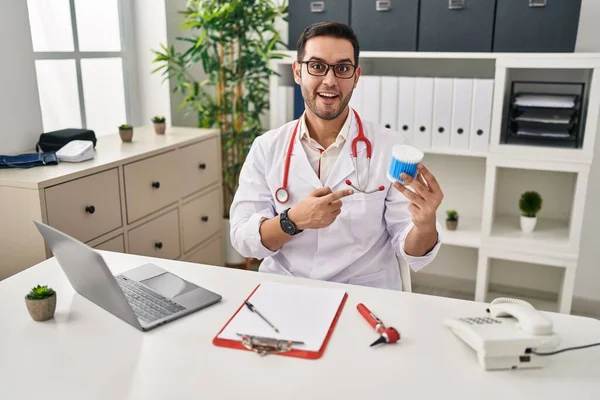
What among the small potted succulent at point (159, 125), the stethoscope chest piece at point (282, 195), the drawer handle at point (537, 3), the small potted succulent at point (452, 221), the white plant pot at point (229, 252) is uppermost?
the drawer handle at point (537, 3)

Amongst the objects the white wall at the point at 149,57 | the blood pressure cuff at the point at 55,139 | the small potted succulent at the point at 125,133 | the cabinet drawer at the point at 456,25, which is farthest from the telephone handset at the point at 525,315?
the white wall at the point at 149,57

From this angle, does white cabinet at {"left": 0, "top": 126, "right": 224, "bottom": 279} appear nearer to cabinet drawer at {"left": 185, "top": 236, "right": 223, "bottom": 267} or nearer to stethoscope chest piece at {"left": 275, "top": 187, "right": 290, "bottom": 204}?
cabinet drawer at {"left": 185, "top": 236, "right": 223, "bottom": 267}

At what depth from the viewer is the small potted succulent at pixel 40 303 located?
116 cm

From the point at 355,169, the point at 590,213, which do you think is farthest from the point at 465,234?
the point at 355,169

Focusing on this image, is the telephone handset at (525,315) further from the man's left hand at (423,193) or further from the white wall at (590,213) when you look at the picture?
the white wall at (590,213)

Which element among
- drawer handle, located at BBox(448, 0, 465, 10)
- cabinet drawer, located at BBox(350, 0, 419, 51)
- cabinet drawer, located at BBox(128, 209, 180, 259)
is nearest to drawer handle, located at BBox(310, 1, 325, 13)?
cabinet drawer, located at BBox(350, 0, 419, 51)

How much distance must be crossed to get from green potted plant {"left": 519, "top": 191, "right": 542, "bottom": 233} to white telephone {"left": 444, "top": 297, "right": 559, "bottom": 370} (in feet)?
5.55

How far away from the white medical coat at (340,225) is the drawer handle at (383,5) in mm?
1041

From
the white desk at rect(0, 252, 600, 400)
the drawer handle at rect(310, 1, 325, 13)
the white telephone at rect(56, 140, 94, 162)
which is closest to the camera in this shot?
the white desk at rect(0, 252, 600, 400)

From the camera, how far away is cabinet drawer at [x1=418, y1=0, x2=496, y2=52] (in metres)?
2.36

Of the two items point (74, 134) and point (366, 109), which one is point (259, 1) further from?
point (74, 134)

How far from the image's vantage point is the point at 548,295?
9.59 feet

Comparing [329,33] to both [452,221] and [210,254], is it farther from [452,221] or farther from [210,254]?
[210,254]

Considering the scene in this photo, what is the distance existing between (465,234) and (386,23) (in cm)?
110
